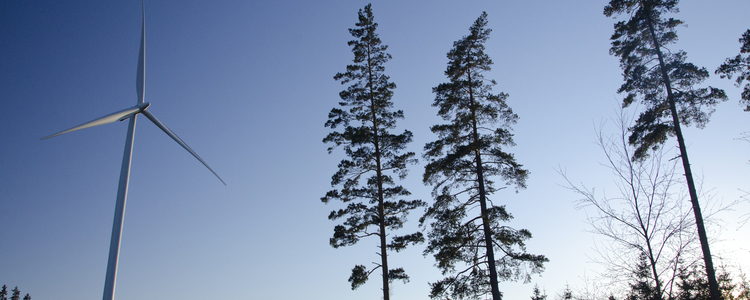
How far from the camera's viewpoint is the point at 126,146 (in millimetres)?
19141

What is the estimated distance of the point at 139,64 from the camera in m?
23.4

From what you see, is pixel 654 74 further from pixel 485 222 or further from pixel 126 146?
pixel 126 146

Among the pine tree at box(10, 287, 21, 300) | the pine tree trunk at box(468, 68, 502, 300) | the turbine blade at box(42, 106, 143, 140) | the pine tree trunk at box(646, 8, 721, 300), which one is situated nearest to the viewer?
the pine tree trunk at box(646, 8, 721, 300)

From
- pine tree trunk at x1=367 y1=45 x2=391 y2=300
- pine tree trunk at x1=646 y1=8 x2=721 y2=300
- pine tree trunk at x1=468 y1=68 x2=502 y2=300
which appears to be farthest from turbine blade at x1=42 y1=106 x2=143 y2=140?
pine tree trunk at x1=646 y1=8 x2=721 y2=300

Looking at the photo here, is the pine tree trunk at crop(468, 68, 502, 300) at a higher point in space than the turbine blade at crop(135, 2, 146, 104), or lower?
lower

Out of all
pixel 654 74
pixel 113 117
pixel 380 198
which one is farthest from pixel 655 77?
pixel 113 117

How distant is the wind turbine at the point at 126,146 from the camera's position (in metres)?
16.0

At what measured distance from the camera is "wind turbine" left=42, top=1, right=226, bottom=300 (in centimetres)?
1602

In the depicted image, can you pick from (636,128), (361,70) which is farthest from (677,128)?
(361,70)

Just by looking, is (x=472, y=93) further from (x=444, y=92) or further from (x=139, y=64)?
(x=139, y=64)

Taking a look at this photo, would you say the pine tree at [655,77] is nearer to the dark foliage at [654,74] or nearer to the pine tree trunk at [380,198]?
the dark foliage at [654,74]

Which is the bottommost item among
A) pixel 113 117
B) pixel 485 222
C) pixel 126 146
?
pixel 485 222

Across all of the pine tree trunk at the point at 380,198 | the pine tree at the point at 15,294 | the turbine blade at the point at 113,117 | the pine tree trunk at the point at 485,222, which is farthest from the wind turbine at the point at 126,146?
the pine tree at the point at 15,294

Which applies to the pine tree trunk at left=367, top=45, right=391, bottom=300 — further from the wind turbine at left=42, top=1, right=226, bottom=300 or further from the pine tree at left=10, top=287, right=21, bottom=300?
the pine tree at left=10, top=287, right=21, bottom=300
